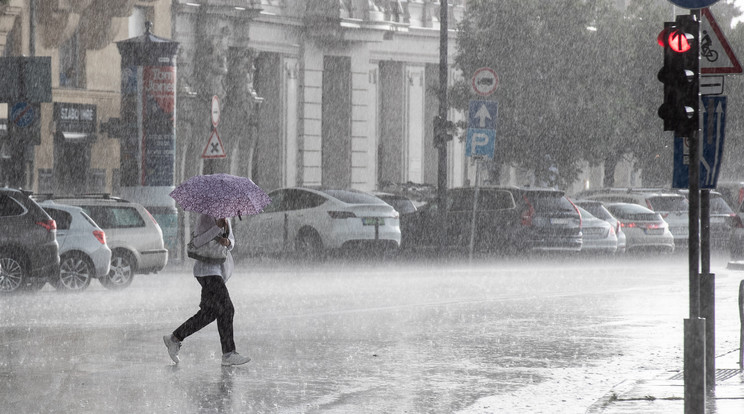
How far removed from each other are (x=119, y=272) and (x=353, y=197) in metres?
8.01

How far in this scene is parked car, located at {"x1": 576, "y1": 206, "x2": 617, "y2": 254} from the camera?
29.2 metres

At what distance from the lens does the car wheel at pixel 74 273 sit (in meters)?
19.8

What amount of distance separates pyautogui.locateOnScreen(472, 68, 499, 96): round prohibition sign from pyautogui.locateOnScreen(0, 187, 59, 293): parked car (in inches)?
438

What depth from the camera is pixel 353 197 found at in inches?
1103

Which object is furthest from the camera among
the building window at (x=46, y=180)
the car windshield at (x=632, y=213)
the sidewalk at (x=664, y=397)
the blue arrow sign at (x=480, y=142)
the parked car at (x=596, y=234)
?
the building window at (x=46, y=180)

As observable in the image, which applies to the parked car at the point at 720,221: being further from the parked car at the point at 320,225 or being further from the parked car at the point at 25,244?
the parked car at the point at 25,244

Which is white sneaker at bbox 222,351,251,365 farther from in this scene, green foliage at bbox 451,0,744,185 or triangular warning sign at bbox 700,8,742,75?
green foliage at bbox 451,0,744,185

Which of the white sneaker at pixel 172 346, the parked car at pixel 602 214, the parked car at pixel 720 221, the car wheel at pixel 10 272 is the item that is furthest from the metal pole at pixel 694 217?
the parked car at pixel 720 221

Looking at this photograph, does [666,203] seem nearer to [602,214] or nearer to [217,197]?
[602,214]

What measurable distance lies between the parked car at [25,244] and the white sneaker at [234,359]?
7.85 metres

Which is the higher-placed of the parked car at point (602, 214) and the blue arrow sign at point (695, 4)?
the blue arrow sign at point (695, 4)

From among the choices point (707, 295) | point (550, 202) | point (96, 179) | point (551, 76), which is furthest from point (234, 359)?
point (551, 76)

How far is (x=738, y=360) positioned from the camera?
39.0ft

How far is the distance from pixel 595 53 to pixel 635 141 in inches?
212
